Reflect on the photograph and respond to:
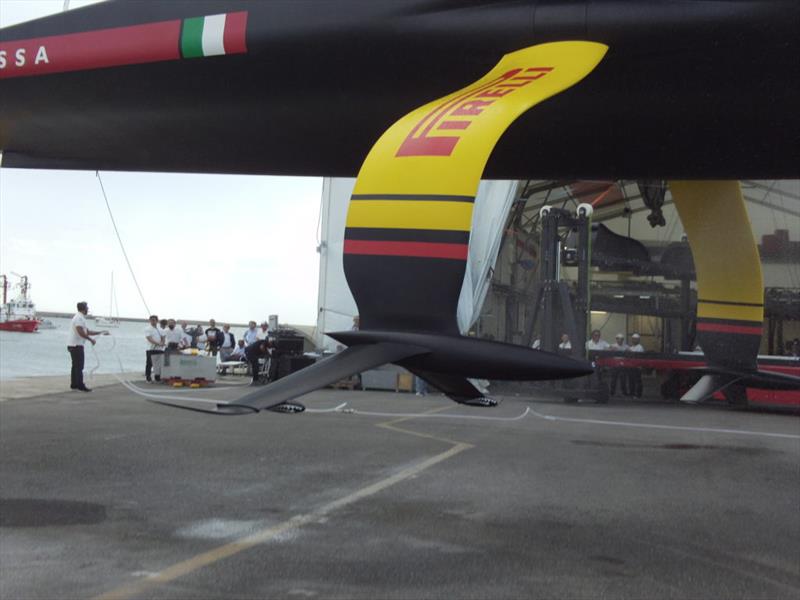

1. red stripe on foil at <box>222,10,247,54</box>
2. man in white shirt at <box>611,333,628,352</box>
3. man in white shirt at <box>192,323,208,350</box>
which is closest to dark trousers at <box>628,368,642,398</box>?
man in white shirt at <box>611,333,628,352</box>

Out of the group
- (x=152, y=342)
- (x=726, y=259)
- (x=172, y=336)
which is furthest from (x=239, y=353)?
(x=726, y=259)

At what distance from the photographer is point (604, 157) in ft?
16.4

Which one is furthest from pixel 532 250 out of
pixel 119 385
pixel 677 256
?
pixel 677 256

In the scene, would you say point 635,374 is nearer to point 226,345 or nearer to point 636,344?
point 636,344

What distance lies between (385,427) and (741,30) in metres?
7.47

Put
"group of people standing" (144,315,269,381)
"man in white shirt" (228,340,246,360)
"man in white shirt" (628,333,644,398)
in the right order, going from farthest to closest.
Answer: "man in white shirt" (228,340,246,360) < "group of people standing" (144,315,269,381) < "man in white shirt" (628,333,644,398)

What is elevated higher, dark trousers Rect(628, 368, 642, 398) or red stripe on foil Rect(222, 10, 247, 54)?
red stripe on foil Rect(222, 10, 247, 54)

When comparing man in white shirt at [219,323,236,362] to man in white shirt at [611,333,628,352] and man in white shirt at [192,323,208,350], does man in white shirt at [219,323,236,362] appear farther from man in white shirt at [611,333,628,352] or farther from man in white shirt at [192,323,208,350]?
man in white shirt at [611,333,628,352]

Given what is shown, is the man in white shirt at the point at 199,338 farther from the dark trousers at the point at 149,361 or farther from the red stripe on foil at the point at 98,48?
the red stripe on foil at the point at 98,48

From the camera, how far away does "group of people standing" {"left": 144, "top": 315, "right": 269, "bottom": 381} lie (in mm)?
18109

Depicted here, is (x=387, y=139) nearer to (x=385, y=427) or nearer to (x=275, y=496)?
(x=275, y=496)

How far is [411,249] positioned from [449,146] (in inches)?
18.4

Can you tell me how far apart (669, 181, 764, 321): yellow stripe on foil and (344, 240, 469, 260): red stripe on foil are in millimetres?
2214

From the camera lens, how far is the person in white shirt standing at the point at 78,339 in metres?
13.9
